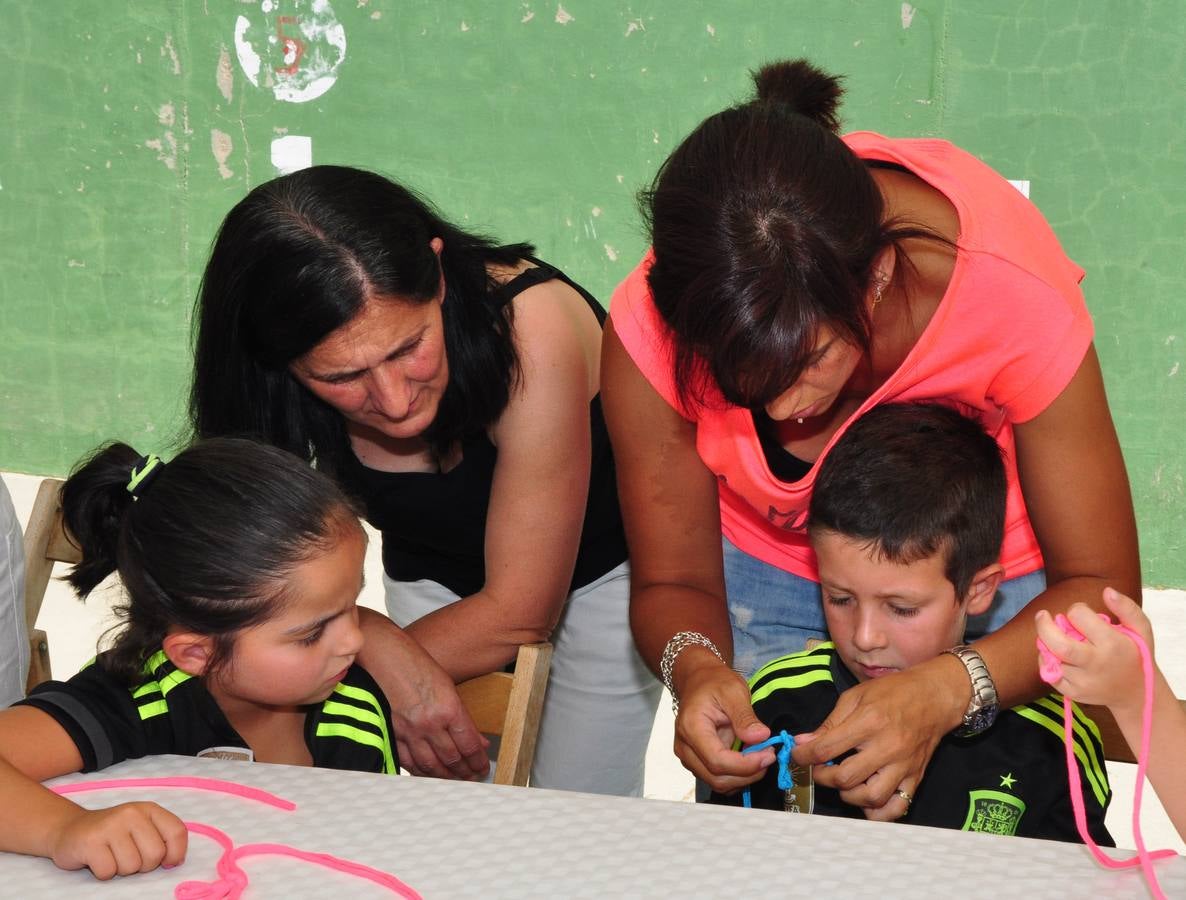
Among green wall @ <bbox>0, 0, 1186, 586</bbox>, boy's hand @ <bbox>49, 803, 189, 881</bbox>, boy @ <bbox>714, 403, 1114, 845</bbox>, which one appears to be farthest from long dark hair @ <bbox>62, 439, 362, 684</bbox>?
green wall @ <bbox>0, 0, 1186, 586</bbox>

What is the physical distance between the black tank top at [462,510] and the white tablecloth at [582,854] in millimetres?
625

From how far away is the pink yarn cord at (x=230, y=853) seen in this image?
3.27ft

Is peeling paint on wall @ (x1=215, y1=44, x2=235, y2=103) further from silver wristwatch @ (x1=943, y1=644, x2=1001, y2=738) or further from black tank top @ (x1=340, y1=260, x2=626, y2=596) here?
silver wristwatch @ (x1=943, y1=644, x2=1001, y2=738)

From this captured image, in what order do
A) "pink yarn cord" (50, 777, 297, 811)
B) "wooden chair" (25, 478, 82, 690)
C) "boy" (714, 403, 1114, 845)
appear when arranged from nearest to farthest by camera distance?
1. "pink yarn cord" (50, 777, 297, 811)
2. "boy" (714, 403, 1114, 845)
3. "wooden chair" (25, 478, 82, 690)

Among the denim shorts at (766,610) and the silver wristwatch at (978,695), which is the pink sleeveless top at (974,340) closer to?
the denim shorts at (766,610)

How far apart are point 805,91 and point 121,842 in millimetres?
1124

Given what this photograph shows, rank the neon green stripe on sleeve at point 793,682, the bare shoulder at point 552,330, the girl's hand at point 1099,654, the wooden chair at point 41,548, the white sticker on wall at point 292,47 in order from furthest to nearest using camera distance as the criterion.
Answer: the white sticker on wall at point 292,47 < the wooden chair at point 41,548 < the bare shoulder at point 552,330 < the neon green stripe on sleeve at point 793,682 < the girl's hand at point 1099,654

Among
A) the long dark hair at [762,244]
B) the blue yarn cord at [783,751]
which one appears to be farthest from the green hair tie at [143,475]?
the blue yarn cord at [783,751]

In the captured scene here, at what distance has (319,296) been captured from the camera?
58.3 inches

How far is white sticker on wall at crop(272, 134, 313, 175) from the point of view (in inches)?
165

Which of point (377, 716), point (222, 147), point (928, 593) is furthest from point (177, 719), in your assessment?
point (222, 147)

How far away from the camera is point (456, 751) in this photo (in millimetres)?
1619

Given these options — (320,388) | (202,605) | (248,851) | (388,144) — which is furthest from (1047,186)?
(248,851)

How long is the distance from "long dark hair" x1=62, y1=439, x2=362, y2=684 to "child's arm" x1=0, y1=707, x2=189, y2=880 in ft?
0.96
